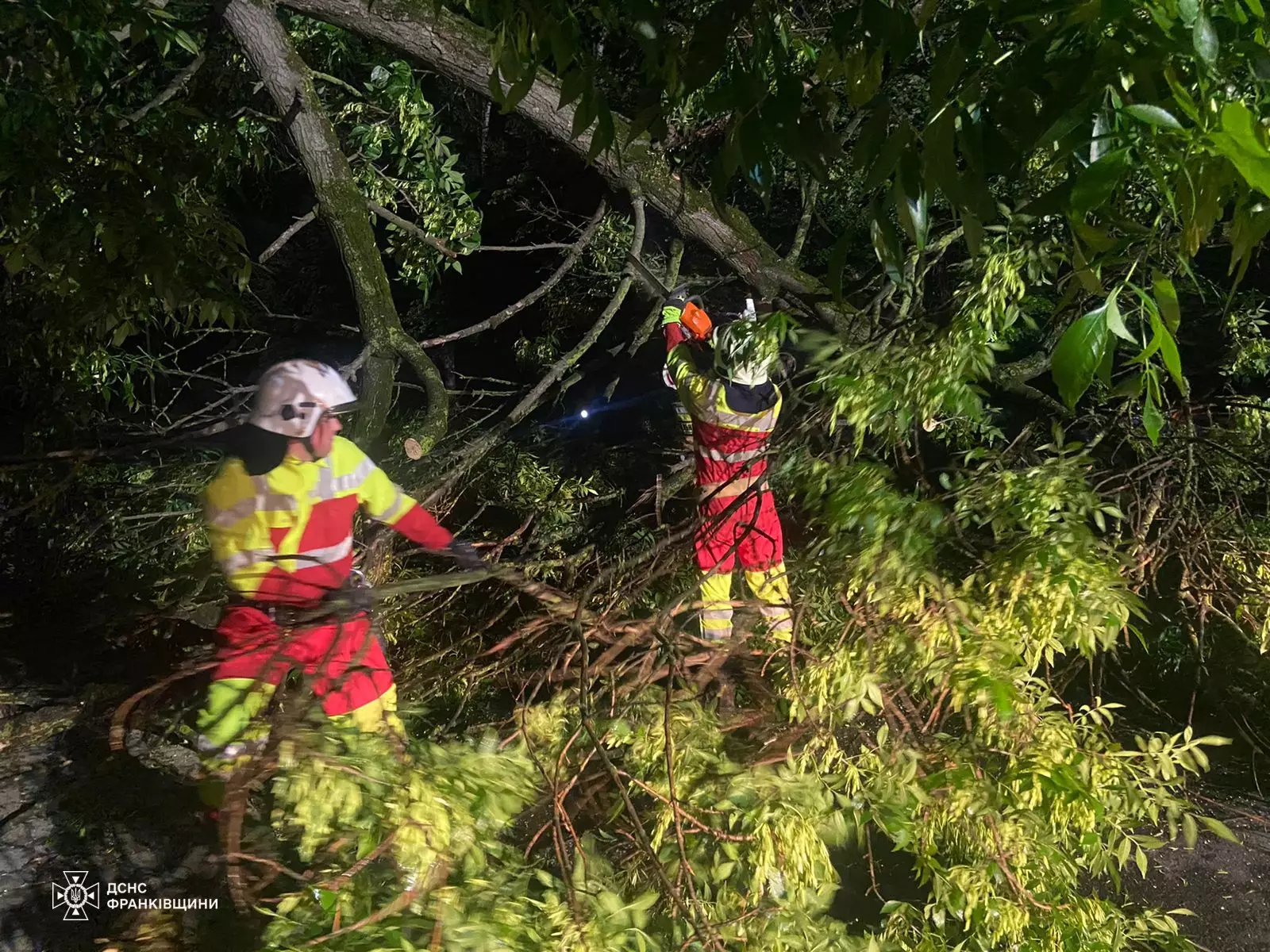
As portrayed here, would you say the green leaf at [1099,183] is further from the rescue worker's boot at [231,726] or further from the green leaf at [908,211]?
the rescue worker's boot at [231,726]


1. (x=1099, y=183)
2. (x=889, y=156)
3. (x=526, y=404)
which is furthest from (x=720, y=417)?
(x=1099, y=183)

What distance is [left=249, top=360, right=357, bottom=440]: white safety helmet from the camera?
2.29 meters

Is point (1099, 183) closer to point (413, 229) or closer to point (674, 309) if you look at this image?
point (674, 309)

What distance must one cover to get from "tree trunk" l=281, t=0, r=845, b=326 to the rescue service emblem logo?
121 inches

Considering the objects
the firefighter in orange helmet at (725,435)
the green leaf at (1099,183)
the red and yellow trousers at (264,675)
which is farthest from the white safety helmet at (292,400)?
the green leaf at (1099,183)

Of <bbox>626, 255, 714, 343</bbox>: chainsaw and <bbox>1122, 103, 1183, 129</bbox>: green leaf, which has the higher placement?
<bbox>1122, 103, 1183, 129</bbox>: green leaf

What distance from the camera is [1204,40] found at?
0.69 meters

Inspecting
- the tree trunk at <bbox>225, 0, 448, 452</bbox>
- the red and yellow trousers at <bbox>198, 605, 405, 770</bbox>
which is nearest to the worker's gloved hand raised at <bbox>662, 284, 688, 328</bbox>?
the tree trunk at <bbox>225, 0, 448, 452</bbox>

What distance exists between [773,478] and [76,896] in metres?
2.51

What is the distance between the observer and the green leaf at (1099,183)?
27.9 inches

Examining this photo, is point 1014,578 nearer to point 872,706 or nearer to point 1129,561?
point 1129,561

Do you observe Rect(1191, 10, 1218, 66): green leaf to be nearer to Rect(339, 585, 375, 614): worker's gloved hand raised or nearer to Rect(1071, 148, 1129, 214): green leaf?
Rect(1071, 148, 1129, 214): green leaf

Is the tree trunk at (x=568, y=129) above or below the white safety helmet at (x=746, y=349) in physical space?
above

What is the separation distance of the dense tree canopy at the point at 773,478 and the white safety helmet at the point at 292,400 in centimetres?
38
